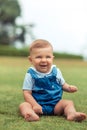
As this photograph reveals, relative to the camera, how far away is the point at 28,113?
435 centimetres

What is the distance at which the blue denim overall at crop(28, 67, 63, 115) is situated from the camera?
477 centimetres

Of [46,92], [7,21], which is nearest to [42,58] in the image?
[46,92]

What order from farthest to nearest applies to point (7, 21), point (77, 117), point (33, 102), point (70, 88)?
point (7, 21), point (70, 88), point (33, 102), point (77, 117)

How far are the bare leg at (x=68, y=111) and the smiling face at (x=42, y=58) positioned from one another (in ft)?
1.20

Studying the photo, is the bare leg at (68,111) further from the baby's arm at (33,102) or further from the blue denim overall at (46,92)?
the baby's arm at (33,102)

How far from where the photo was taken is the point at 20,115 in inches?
181

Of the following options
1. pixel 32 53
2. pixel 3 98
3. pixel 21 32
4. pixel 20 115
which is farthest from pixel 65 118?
pixel 21 32

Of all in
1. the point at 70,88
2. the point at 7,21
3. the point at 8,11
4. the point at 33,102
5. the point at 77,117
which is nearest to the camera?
the point at 77,117

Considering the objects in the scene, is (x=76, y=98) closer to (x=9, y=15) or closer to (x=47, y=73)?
(x=47, y=73)

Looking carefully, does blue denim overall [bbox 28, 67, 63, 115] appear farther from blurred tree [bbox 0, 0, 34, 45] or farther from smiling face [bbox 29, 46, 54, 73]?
blurred tree [bbox 0, 0, 34, 45]

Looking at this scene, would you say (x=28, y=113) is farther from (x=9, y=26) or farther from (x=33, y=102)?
(x=9, y=26)

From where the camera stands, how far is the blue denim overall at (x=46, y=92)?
15.6 feet

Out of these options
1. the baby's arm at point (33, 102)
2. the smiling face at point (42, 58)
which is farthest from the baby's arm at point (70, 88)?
the baby's arm at point (33, 102)

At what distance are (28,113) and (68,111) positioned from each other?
0.41 m
